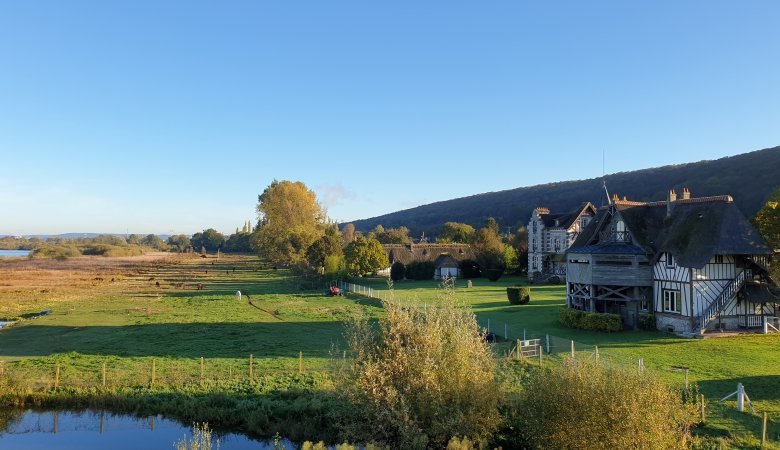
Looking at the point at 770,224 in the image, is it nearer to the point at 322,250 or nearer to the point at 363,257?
the point at 363,257

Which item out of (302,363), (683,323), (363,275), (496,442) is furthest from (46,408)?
(363,275)

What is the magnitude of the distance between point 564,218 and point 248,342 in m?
47.3

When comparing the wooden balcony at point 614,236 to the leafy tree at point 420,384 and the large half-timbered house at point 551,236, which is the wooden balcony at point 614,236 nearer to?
the leafy tree at point 420,384

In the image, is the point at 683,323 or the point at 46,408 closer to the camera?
the point at 46,408

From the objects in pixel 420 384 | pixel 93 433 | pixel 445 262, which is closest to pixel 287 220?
pixel 445 262

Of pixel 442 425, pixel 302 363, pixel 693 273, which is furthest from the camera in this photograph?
pixel 693 273

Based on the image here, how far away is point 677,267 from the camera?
91.6ft

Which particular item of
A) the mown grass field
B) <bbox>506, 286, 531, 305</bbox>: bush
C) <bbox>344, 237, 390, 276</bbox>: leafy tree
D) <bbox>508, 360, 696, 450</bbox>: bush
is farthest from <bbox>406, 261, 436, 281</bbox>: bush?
<bbox>508, 360, 696, 450</bbox>: bush

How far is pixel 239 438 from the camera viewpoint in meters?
16.0

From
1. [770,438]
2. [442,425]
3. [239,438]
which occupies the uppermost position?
[442,425]

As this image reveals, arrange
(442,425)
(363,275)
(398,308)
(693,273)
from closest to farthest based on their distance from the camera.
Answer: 1. (442,425)
2. (398,308)
3. (693,273)
4. (363,275)

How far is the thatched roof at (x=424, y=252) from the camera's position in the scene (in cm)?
6856

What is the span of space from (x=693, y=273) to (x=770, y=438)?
1504 centimetres

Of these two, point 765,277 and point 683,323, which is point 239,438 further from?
point 765,277
